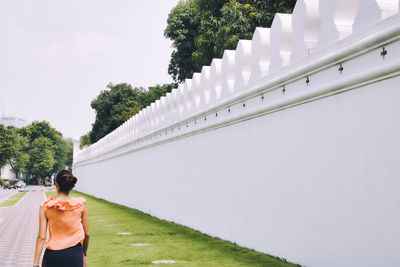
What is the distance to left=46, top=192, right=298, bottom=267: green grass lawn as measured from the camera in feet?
22.5

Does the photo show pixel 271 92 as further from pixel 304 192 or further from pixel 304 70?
pixel 304 192

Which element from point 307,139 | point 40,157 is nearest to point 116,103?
point 40,157

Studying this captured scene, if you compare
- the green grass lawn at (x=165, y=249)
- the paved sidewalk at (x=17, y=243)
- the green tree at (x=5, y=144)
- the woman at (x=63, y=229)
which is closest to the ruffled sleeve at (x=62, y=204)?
the woman at (x=63, y=229)

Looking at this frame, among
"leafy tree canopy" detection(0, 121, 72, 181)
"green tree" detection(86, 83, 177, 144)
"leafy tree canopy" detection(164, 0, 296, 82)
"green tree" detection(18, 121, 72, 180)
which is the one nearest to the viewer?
"leafy tree canopy" detection(164, 0, 296, 82)

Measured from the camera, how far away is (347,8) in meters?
5.64

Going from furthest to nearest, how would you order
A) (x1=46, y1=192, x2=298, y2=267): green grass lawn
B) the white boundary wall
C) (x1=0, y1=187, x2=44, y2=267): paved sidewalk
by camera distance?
(x1=0, y1=187, x2=44, y2=267): paved sidewalk < (x1=46, y1=192, x2=298, y2=267): green grass lawn < the white boundary wall

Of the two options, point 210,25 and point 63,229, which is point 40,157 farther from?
point 63,229

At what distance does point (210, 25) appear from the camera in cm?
2425

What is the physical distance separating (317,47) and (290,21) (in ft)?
3.38

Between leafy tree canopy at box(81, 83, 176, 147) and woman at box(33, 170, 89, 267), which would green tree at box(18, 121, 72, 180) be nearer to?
leafy tree canopy at box(81, 83, 176, 147)

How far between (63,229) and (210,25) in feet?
70.0

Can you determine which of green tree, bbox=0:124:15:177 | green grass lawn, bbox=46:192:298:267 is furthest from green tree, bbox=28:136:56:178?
green grass lawn, bbox=46:192:298:267

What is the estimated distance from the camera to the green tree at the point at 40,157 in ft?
303

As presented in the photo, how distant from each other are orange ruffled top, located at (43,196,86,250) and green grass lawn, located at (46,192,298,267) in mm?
3007
